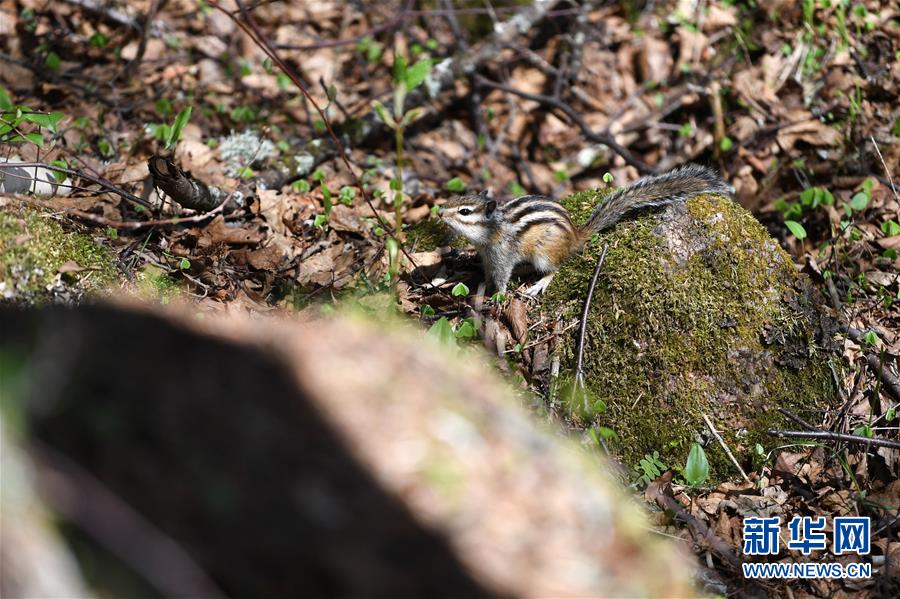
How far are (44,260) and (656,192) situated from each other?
3385 mm

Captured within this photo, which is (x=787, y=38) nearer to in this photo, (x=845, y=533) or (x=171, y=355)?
(x=845, y=533)

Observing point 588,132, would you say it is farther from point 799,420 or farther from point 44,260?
point 44,260

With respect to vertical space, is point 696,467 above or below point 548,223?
below

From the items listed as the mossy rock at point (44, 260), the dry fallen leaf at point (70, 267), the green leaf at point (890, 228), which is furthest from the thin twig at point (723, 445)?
the dry fallen leaf at point (70, 267)

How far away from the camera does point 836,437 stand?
158 inches

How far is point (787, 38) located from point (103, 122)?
6.47m

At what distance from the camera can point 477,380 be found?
8.09 ft

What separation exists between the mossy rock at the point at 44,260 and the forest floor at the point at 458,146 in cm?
2

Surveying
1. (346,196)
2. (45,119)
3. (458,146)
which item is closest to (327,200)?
(346,196)

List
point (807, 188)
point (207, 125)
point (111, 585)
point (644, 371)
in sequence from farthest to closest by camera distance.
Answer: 1. point (207, 125)
2. point (807, 188)
3. point (644, 371)
4. point (111, 585)

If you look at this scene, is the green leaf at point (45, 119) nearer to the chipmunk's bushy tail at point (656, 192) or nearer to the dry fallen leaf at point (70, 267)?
the dry fallen leaf at point (70, 267)

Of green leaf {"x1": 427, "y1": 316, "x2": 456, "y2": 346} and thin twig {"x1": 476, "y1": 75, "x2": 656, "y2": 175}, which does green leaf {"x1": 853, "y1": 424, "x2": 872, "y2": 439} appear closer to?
green leaf {"x1": 427, "y1": 316, "x2": 456, "y2": 346}

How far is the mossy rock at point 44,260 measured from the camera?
3.59m

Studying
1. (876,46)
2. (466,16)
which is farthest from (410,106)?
(876,46)
